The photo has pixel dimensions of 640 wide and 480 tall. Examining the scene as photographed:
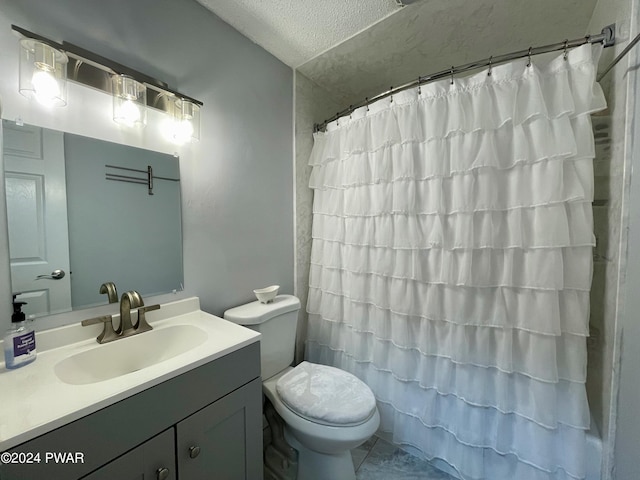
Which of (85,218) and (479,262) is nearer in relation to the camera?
(85,218)

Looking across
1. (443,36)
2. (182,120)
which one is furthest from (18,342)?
(443,36)

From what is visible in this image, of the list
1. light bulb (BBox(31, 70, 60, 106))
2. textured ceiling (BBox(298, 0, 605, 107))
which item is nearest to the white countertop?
light bulb (BBox(31, 70, 60, 106))

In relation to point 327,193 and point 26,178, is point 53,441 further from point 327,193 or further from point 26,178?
point 327,193

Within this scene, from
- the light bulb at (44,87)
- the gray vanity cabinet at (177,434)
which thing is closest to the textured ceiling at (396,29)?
the light bulb at (44,87)

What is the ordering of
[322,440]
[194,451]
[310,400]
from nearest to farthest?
[194,451], [322,440], [310,400]

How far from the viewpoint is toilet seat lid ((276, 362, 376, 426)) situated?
105cm

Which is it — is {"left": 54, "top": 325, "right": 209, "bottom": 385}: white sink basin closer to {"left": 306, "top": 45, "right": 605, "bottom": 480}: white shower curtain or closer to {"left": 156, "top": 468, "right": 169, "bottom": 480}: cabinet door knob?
{"left": 156, "top": 468, "right": 169, "bottom": 480}: cabinet door knob

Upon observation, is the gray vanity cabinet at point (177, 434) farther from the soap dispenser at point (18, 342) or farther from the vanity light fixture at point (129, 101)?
the vanity light fixture at point (129, 101)

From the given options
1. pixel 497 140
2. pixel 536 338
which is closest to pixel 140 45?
pixel 497 140

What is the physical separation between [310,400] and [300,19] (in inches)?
73.3

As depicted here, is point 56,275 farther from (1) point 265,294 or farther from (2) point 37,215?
(1) point 265,294

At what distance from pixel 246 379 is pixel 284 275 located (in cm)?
80

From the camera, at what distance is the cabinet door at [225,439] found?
2.54 ft

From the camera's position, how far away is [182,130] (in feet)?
3.67
